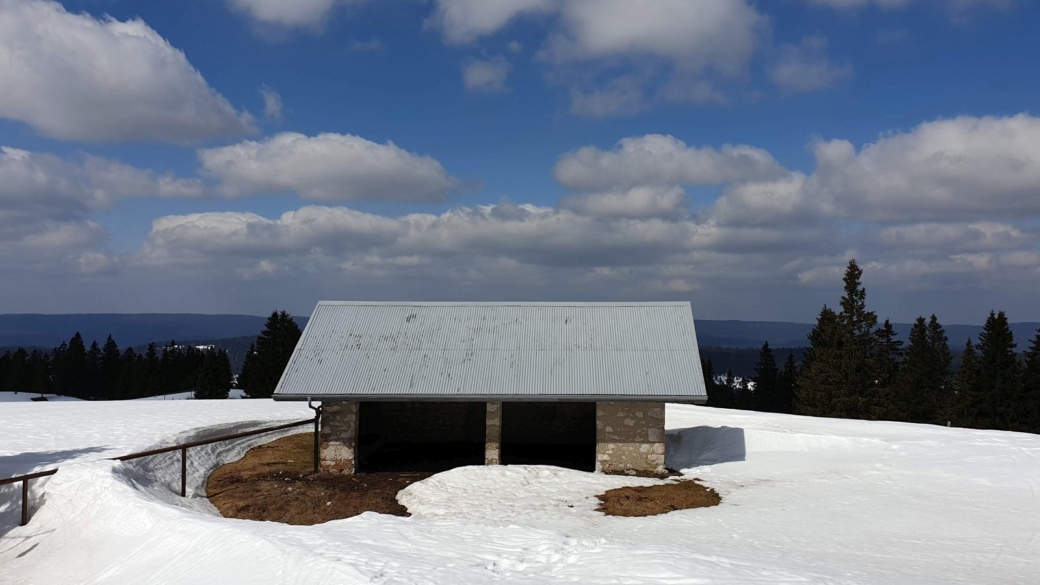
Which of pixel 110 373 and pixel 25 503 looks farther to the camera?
pixel 110 373

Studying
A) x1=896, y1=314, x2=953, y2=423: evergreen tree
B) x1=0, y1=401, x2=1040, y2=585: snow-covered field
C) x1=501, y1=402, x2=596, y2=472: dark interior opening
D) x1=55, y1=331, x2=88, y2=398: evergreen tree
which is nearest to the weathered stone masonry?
x1=0, y1=401, x2=1040, y2=585: snow-covered field

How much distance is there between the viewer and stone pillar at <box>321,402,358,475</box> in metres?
Result: 18.9

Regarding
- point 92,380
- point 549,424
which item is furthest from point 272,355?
point 92,380

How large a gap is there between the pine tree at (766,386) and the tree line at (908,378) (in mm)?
26161

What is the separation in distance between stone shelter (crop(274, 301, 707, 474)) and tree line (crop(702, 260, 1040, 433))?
77.2ft

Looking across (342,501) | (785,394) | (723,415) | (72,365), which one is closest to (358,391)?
(342,501)

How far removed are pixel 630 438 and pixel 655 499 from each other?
120 inches

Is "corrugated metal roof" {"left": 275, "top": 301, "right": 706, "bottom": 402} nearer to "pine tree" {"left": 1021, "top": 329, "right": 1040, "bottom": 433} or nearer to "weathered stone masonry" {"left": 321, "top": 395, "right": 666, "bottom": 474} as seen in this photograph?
"weathered stone masonry" {"left": 321, "top": 395, "right": 666, "bottom": 474}

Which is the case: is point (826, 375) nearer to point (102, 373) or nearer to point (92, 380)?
point (102, 373)

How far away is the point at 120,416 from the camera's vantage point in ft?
92.1

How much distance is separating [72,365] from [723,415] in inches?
3738

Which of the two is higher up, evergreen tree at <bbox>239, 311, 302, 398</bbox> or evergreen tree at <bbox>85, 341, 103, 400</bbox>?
evergreen tree at <bbox>239, 311, 302, 398</bbox>

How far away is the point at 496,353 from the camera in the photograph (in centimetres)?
2059

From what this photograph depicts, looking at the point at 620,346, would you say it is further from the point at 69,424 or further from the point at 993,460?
the point at 69,424
